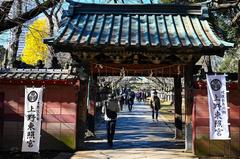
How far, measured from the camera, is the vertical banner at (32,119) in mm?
11969

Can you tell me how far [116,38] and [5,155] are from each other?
17.0ft

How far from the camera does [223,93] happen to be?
12375 millimetres

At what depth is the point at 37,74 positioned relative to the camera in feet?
44.6

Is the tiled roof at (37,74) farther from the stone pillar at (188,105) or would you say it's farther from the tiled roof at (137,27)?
the stone pillar at (188,105)

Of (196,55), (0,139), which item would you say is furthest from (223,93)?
(0,139)

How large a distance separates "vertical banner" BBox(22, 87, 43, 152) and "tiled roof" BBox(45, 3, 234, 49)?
5.52ft

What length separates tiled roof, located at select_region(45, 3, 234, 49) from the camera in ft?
40.8

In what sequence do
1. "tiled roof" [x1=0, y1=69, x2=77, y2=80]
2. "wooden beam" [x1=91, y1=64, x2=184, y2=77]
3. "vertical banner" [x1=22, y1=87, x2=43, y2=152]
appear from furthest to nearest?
"wooden beam" [x1=91, y1=64, x2=184, y2=77] → "tiled roof" [x1=0, y1=69, x2=77, y2=80] → "vertical banner" [x1=22, y1=87, x2=43, y2=152]

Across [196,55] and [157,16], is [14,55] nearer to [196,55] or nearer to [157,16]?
[157,16]

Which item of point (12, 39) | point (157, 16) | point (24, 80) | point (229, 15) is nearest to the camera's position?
point (24, 80)

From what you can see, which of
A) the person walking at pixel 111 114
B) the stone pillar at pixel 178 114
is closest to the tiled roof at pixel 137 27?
the person walking at pixel 111 114

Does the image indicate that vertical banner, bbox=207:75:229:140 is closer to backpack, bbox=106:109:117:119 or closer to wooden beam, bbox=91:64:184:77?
wooden beam, bbox=91:64:184:77

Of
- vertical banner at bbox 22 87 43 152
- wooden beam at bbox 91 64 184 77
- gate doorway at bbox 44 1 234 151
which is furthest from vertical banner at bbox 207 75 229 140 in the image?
vertical banner at bbox 22 87 43 152

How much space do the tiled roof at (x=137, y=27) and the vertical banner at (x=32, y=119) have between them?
168 cm
